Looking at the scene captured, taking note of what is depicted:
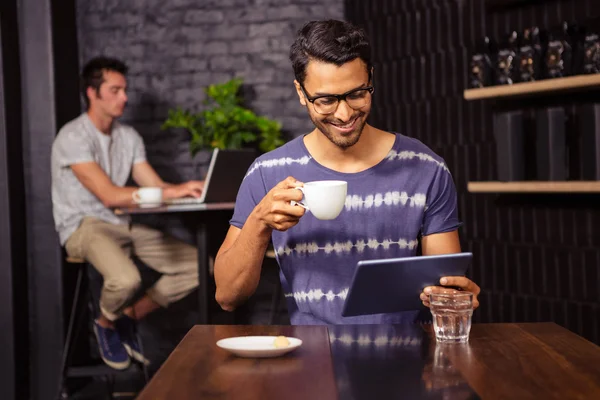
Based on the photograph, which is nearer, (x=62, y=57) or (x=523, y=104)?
(x=523, y=104)

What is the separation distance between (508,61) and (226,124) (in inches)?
72.0

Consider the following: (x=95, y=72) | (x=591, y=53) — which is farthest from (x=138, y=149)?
(x=591, y=53)

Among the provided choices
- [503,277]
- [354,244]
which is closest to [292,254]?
[354,244]

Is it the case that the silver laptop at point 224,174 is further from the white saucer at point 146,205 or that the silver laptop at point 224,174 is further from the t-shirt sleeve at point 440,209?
the t-shirt sleeve at point 440,209

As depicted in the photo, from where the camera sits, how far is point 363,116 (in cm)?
199

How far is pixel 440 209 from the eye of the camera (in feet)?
6.84

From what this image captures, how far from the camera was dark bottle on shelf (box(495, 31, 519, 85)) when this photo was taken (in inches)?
139

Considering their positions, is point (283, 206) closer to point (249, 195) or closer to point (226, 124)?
point (249, 195)

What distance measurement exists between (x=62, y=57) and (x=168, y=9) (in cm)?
78

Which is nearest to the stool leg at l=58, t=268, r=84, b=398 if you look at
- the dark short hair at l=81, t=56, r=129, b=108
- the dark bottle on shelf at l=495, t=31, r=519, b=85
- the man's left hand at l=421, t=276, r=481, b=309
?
the dark short hair at l=81, t=56, r=129, b=108

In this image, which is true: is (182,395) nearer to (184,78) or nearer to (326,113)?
(326,113)

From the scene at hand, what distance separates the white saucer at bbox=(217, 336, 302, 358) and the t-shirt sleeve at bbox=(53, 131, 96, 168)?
10.2 feet

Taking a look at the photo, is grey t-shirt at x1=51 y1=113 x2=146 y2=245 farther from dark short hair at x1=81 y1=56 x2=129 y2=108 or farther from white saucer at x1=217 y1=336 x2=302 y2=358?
white saucer at x1=217 y1=336 x2=302 y2=358

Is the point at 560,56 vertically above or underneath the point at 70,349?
above
